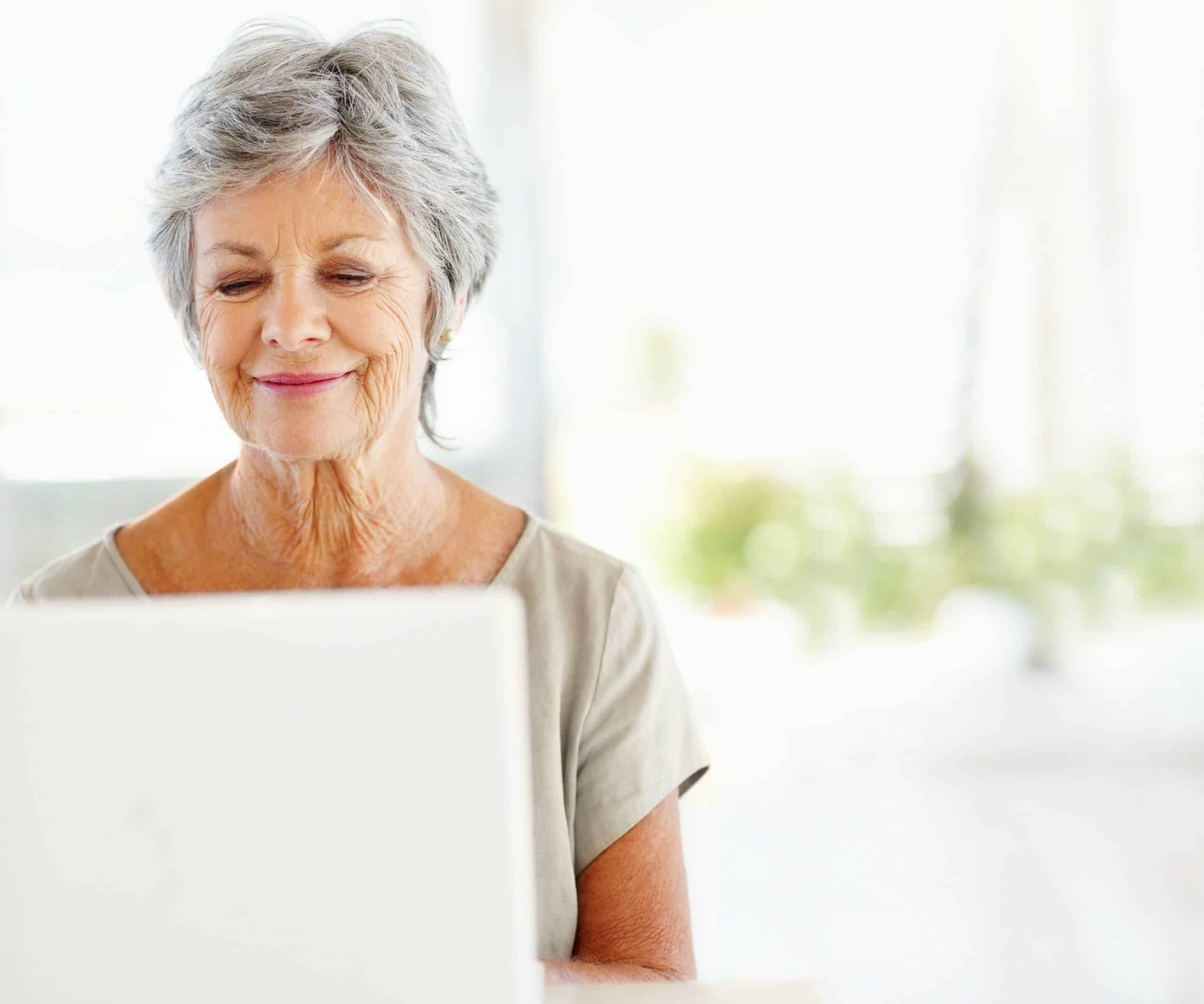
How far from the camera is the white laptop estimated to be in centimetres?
64

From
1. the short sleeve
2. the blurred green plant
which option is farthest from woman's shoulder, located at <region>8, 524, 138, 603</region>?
the blurred green plant

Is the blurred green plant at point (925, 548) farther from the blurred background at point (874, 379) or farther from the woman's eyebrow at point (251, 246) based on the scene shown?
the woman's eyebrow at point (251, 246)

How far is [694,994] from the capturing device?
0.93 metres

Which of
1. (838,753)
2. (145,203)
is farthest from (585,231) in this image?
(145,203)

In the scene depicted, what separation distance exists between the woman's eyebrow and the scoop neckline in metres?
0.34

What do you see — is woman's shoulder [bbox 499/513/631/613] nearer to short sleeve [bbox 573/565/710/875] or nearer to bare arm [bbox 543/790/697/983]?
short sleeve [bbox 573/565/710/875]

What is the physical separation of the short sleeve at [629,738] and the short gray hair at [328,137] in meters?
0.36

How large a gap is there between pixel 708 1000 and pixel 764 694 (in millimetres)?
3244

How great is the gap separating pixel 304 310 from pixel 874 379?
10.5 feet

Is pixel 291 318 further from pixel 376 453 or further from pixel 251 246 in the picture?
pixel 376 453

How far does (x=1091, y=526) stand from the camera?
4.07m

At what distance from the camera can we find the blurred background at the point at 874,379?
12.3 ft

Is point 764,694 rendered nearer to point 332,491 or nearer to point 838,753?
point 838,753

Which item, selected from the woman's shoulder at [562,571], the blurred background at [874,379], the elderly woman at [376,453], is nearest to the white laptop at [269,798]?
the elderly woman at [376,453]
